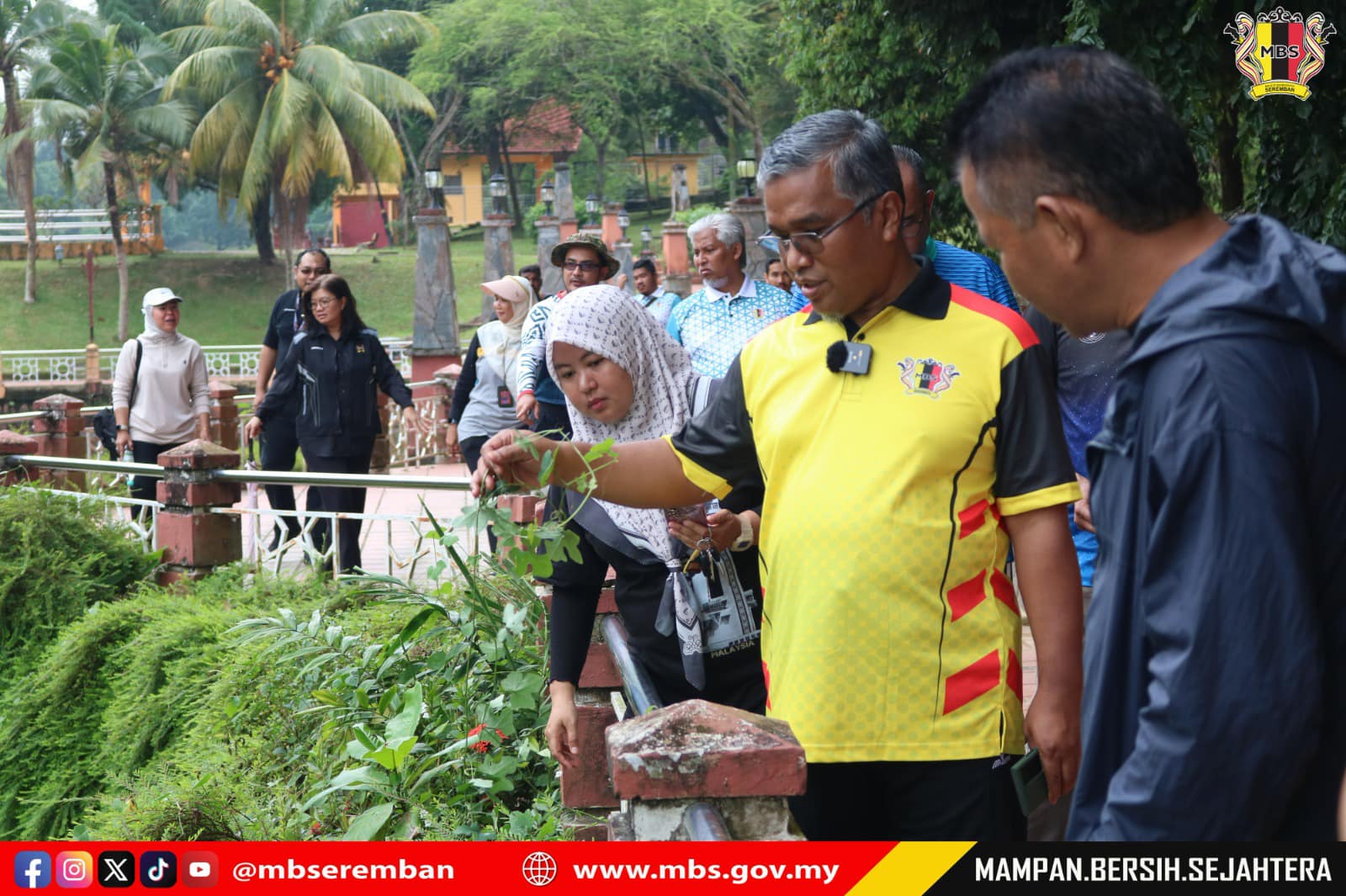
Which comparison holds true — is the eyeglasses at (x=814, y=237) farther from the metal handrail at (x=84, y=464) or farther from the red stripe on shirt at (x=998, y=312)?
the metal handrail at (x=84, y=464)

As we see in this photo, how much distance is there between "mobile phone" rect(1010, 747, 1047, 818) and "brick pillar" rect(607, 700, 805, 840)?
418 millimetres

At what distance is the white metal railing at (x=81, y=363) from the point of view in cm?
3125

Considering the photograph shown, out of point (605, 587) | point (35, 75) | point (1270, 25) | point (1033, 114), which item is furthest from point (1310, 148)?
point (35, 75)

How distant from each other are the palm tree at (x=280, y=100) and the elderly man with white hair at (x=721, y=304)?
110ft

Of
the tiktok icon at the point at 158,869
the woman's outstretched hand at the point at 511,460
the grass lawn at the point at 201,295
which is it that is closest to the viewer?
the woman's outstretched hand at the point at 511,460

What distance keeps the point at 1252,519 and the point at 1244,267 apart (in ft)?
0.92

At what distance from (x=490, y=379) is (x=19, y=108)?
3936 cm

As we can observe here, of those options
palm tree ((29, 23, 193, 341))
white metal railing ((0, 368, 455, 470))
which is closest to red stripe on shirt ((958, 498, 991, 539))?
white metal railing ((0, 368, 455, 470))

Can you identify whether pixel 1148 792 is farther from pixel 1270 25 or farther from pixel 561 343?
pixel 1270 25

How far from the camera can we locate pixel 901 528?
2170 millimetres

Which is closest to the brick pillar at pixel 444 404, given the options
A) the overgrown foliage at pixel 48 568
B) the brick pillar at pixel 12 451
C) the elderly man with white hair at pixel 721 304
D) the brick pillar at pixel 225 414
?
the brick pillar at pixel 225 414

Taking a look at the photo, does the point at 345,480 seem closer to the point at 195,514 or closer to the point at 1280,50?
the point at 195,514

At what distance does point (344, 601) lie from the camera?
6867 millimetres

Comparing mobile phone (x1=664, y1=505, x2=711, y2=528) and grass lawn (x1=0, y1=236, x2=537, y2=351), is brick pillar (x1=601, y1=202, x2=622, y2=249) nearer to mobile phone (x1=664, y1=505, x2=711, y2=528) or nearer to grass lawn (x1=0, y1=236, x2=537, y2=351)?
grass lawn (x1=0, y1=236, x2=537, y2=351)
